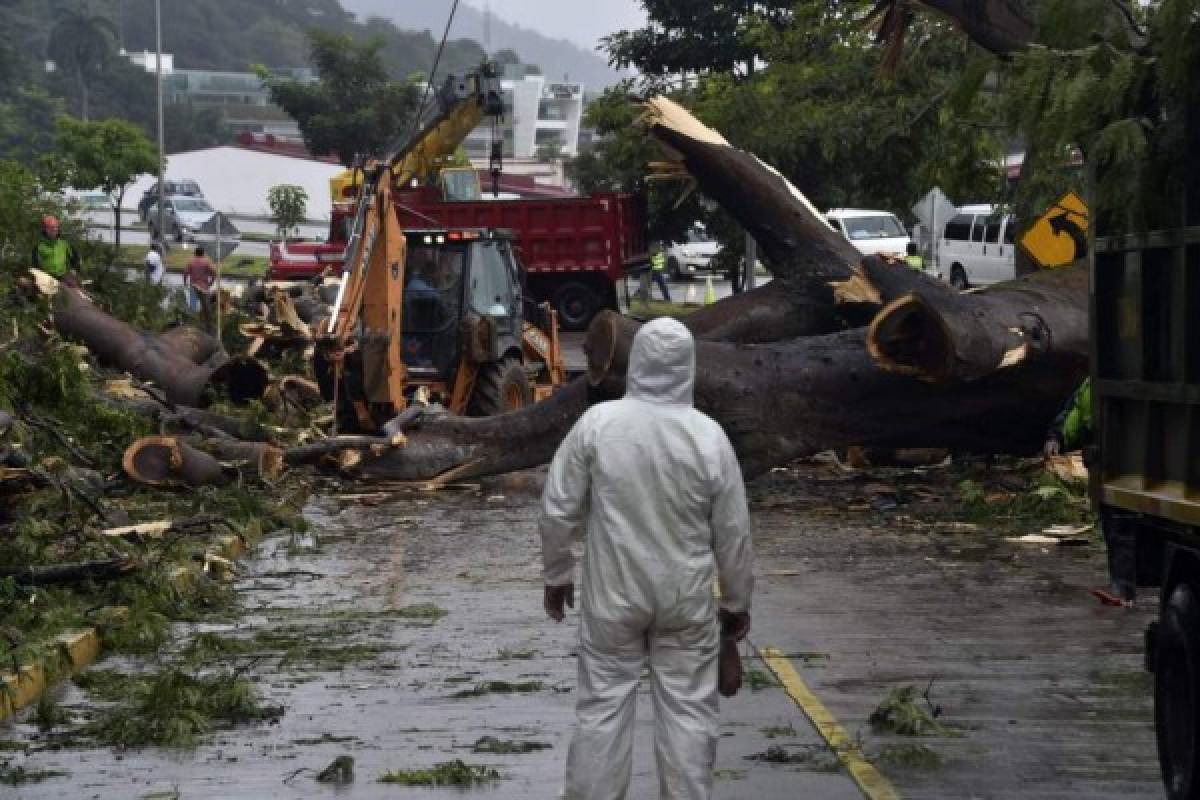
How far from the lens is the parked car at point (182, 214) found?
82.4 meters

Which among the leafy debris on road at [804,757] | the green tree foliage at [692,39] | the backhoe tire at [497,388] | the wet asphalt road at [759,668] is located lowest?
the wet asphalt road at [759,668]

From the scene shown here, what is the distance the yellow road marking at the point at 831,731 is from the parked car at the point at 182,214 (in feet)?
228

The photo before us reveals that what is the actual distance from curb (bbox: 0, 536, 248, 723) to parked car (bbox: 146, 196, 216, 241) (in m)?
68.4

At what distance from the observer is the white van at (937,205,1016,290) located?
1806 inches

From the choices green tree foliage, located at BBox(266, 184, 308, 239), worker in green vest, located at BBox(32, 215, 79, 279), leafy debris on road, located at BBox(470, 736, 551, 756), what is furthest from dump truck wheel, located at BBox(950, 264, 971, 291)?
leafy debris on road, located at BBox(470, 736, 551, 756)

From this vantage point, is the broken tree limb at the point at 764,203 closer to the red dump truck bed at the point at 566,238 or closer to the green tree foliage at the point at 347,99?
the red dump truck bed at the point at 566,238

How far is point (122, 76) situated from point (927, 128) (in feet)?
429

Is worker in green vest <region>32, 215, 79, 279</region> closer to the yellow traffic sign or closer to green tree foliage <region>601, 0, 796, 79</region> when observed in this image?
the yellow traffic sign

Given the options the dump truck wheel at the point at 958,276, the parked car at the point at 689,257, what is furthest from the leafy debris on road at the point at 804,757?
the parked car at the point at 689,257

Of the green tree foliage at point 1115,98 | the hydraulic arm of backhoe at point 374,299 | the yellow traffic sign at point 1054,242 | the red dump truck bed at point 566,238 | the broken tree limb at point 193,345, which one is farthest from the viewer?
the red dump truck bed at point 566,238

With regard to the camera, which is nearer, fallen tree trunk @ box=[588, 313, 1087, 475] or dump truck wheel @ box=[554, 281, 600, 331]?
fallen tree trunk @ box=[588, 313, 1087, 475]

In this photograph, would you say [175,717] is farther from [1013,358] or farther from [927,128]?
[927,128]

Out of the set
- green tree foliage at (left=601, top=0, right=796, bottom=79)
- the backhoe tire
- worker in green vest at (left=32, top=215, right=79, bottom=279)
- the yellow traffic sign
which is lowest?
the backhoe tire

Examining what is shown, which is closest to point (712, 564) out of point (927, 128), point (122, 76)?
point (927, 128)
